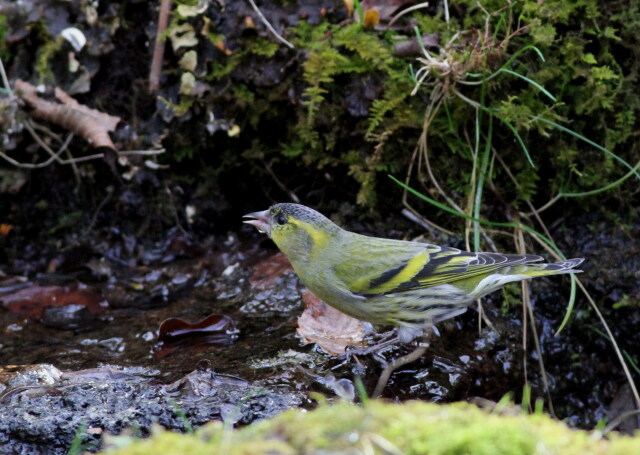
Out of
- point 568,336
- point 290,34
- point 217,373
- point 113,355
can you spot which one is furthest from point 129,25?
point 568,336

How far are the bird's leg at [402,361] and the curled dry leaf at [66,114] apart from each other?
2.87 m

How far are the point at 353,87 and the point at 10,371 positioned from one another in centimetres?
309

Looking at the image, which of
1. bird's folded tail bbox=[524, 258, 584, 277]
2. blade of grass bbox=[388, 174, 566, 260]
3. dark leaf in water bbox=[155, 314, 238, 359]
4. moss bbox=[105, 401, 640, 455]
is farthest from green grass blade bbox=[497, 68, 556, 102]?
moss bbox=[105, 401, 640, 455]

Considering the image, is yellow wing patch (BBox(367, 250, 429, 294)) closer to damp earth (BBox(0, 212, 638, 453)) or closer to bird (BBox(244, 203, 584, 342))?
bird (BBox(244, 203, 584, 342))

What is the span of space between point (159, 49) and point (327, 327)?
2787 mm

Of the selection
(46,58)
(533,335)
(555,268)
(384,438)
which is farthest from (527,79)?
(46,58)

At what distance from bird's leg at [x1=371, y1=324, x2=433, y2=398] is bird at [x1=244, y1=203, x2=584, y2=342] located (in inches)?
2.8

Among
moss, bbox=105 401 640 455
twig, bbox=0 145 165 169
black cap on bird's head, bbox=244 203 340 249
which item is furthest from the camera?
twig, bbox=0 145 165 169

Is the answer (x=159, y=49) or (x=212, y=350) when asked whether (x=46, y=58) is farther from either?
(x=212, y=350)

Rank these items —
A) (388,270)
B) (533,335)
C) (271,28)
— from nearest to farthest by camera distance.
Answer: (388,270), (533,335), (271,28)

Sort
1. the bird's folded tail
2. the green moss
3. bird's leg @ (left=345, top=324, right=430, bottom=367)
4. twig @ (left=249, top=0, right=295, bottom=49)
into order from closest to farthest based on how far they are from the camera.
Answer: bird's leg @ (left=345, top=324, right=430, bottom=367)
the bird's folded tail
twig @ (left=249, top=0, right=295, bottom=49)
the green moss

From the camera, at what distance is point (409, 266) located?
457cm

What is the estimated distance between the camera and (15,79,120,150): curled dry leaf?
18.6ft

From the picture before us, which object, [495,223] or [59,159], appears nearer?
[495,223]
